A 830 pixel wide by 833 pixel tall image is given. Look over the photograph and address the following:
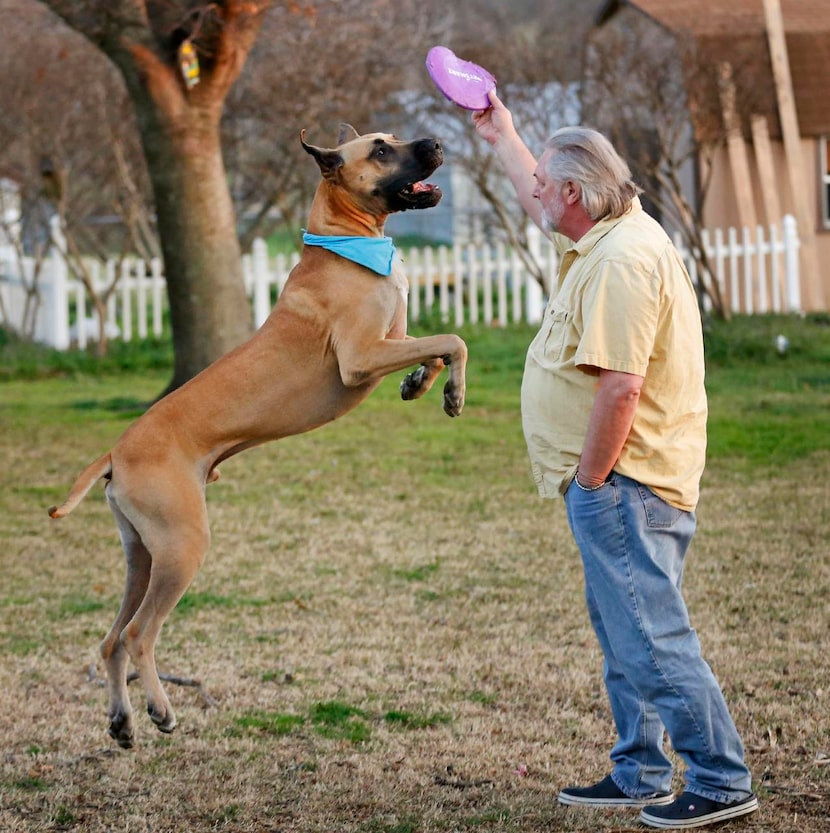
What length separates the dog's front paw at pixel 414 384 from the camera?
186 inches

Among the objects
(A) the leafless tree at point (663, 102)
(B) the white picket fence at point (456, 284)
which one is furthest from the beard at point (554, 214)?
(B) the white picket fence at point (456, 284)

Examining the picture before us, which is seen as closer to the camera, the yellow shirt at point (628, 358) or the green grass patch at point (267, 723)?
the yellow shirt at point (628, 358)

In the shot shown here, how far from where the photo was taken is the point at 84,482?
4527mm

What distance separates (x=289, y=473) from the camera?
35.4 feet

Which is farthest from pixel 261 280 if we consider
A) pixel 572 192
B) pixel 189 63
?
pixel 572 192

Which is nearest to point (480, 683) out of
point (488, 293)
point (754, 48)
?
point (488, 293)

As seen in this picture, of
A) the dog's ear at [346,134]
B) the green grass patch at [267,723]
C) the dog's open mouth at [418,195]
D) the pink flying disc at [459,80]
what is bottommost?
the green grass patch at [267,723]

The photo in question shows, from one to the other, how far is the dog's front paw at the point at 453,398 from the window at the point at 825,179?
17435 mm

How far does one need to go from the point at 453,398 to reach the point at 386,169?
2.81 ft

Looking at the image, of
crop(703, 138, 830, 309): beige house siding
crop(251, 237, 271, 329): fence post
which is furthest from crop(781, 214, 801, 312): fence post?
crop(251, 237, 271, 329): fence post

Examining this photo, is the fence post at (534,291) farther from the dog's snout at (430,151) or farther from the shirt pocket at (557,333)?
the shirt pocket at (557,333)

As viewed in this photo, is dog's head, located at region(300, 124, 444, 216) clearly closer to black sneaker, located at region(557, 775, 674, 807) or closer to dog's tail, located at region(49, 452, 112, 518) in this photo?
dog's tail, located at region(49, 452, 112, 518)

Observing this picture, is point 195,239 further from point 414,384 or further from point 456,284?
point 414,384

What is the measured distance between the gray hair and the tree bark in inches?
317
